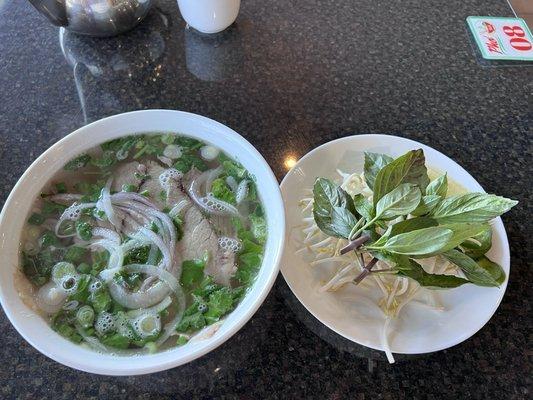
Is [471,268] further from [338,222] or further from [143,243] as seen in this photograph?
[143,243]

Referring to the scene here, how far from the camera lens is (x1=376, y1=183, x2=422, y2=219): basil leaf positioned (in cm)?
73

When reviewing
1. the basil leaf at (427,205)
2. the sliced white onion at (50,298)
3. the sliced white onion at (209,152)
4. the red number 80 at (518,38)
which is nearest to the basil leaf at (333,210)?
the basil leaf at (427,205)

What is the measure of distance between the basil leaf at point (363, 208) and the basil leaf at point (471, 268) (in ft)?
0.43

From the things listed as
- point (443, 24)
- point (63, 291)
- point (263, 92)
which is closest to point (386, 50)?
point (443, 24)

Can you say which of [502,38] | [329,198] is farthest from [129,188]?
[502,38]

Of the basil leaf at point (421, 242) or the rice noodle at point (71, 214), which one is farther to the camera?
the rice noodle at point (71, 214)

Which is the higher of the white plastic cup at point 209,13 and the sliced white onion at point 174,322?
the white plastic cup at point 209,13

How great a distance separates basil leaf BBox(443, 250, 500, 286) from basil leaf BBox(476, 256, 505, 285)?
105 mm

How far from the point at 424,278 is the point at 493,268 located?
0.19m

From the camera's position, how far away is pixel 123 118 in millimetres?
901

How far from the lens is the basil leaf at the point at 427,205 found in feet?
2.51

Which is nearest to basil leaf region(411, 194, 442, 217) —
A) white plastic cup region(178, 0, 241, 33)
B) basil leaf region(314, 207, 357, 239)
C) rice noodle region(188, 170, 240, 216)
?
basil leaf region(314, 207, 357, 239)

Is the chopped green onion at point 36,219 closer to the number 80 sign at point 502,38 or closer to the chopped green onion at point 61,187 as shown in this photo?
the chopped green onion at point 61,187

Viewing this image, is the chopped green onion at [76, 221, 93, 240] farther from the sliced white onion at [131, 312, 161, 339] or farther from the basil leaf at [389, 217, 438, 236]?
the basil leaf at [389, 217, 438, 236]
